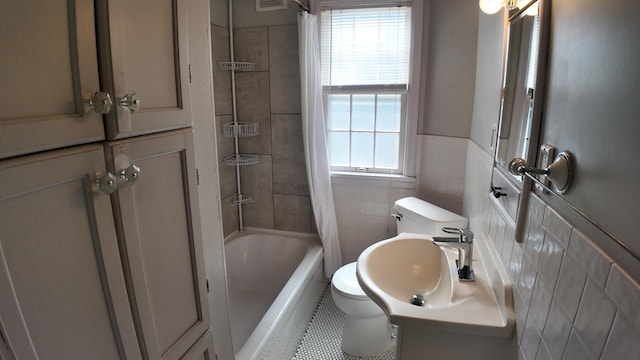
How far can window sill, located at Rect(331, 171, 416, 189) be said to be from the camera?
240cm

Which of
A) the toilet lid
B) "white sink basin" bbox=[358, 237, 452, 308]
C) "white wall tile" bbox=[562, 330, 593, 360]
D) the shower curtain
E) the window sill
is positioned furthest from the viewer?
the window sill

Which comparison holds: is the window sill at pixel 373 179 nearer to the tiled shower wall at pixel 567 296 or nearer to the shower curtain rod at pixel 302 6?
the shower curtain rod at pixel 302 6

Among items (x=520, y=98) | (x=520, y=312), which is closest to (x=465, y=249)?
(x=520, y=312)

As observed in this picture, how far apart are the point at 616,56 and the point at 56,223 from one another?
1001mm

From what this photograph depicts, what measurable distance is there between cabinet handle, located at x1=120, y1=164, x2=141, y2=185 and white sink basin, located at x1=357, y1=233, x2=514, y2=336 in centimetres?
85

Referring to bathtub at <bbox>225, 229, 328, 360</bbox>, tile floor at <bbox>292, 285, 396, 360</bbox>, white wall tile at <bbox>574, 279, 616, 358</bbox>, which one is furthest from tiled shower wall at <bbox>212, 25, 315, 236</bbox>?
white wall tile at <bbox>574, 279, 616, 358</bbox>

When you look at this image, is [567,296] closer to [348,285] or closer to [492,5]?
[492,5]

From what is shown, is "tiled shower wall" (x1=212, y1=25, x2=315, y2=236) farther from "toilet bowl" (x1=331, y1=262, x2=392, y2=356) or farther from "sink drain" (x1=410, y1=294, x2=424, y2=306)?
"sink drain" (x1=410, y1=294, x2=424, y2=306)

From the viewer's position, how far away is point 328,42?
2369 millimetres

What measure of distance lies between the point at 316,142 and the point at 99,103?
182 centimetres

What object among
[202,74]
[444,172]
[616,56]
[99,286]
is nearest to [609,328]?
[616,56]

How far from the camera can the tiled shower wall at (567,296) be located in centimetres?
53

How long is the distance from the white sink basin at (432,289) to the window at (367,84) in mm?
944

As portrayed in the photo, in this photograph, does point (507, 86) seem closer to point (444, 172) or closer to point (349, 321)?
point (444, 172)
